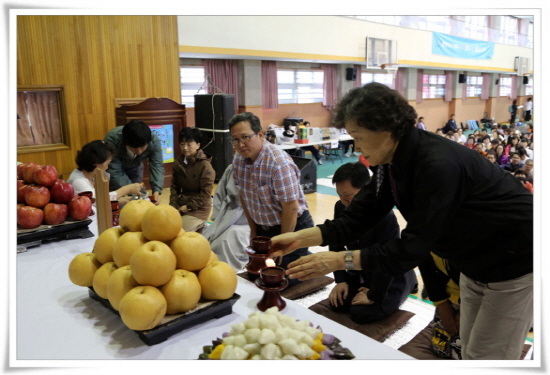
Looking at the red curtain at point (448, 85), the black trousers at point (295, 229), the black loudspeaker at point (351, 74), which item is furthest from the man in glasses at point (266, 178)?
the red curtain at point (448, 85)

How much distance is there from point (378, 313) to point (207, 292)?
1408mm

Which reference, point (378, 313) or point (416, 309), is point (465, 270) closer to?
point (378, 313)

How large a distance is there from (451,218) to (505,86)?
2048cm

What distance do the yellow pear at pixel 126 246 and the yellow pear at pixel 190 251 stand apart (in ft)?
0.33

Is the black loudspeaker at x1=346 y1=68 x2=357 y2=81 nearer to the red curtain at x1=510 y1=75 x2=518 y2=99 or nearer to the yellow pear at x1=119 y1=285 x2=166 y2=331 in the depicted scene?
the yellow pear at x1=119 y1=285 x2=166 y2=331

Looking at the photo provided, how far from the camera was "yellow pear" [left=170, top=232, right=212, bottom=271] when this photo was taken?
118cm

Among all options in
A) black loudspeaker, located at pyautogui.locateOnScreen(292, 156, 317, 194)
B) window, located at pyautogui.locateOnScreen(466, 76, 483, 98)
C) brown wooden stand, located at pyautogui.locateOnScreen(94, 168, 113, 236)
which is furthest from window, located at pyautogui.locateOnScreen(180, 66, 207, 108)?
window, located at pyautogui.locateOnScreen(466, 76, 483, 98)

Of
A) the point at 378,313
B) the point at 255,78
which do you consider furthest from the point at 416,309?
the point at 255,78

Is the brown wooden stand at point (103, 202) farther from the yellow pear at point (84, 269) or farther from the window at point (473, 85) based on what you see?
the window at point (473, 85)

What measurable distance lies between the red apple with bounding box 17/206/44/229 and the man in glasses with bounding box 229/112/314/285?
1.06 metres

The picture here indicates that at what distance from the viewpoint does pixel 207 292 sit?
3.97 ft

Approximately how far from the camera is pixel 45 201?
6.60ft

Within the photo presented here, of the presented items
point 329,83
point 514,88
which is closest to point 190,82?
point 329,83

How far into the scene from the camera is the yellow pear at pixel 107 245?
131 centimetres
